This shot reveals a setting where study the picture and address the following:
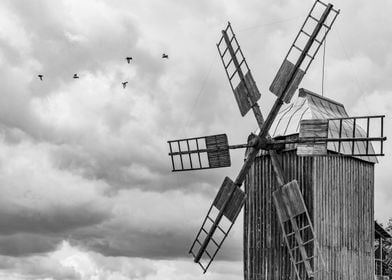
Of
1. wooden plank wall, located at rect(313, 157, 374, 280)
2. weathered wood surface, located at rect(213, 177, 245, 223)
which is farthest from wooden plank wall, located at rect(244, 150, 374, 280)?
weathered wood surface, located at rect(213, 177, 245, 223)

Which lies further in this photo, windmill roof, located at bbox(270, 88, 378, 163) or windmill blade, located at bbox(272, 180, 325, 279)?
windmill roof, located at bbox(270, 88, 378, 163)

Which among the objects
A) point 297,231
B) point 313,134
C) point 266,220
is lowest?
point 297,231

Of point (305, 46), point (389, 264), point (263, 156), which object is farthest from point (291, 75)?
point (389, 264)

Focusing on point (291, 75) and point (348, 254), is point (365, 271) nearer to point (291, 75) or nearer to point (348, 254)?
point (348, 254)

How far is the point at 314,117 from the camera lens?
74.3 ft

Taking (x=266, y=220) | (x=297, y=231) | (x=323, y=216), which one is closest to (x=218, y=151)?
(x=266, y=220)

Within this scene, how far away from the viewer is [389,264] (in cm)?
3328

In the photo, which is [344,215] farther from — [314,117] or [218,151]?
[218,151]

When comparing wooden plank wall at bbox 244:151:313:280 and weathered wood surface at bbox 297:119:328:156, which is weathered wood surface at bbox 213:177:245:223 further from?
weathered wood surface at bbox 297:119:328:156

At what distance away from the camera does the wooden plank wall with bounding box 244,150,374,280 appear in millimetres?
21703

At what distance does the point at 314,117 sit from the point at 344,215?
3.11 m

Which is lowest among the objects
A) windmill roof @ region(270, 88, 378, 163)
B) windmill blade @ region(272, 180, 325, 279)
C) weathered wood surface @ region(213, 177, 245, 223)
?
windmill blade @ region(272, 180, 325, 279)

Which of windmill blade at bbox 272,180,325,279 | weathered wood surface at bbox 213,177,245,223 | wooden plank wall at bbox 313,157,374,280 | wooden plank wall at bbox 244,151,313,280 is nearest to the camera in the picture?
windmill blade at bbox 272,180,325,279

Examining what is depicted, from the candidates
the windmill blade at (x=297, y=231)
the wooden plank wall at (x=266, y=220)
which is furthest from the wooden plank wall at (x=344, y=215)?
the wooden plank wall at (x=266, y=220)
